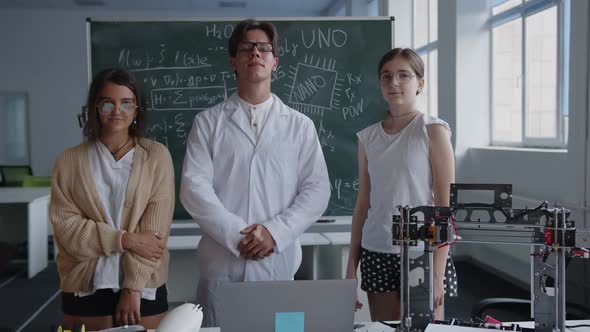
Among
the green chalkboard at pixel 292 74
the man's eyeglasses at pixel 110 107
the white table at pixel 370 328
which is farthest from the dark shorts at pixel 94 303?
the green chalkboard at pixel 292 74

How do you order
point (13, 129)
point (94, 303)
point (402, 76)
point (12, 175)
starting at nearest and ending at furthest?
point (94, 303) → point (402, 76) → point (12, 175) → point (13, 129)

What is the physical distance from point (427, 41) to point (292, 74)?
388 cm

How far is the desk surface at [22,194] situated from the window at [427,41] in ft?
15.2

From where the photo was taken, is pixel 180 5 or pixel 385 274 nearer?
pixel 385 274

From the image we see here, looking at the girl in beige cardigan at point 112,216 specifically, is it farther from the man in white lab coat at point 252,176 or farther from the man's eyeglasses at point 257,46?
the man's eyeglasses at point 257,46

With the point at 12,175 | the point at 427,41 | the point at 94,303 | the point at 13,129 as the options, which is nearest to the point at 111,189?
the point at 94,303

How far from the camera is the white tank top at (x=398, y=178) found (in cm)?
199

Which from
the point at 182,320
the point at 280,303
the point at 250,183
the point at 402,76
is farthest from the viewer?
the point at 250,183

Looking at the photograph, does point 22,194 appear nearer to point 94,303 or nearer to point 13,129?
point 94,303

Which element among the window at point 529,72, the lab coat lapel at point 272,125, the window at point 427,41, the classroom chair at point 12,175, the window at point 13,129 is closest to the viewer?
the lab coat lapel at point 272,125

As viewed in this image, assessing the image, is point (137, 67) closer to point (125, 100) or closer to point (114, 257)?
point (125, 100)

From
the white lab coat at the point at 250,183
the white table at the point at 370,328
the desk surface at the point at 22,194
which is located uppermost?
the white lab coat at the point at 250,183

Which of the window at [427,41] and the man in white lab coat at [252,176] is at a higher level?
the window at [427,41]

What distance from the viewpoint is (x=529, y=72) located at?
5.08 m
